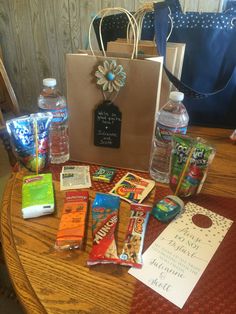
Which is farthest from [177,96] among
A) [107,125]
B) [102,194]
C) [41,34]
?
[41,34]

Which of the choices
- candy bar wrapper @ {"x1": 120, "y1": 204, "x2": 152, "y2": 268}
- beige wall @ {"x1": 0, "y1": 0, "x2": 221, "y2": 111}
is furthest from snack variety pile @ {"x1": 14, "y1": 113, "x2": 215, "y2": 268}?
beige wall @ {"x1": 0, "y1": 0, "x2": 221, "y2": 111}

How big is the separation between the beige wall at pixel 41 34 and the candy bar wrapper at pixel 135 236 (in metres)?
1.91

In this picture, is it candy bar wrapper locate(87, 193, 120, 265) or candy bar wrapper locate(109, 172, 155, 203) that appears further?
candy bar wrapper locate(109, 172, 155, 203)

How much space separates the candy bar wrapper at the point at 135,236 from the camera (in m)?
0.51

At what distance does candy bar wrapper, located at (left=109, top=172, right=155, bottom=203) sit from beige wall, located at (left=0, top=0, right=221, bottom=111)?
5.84 ft

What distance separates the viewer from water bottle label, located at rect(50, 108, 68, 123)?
77 centimetres

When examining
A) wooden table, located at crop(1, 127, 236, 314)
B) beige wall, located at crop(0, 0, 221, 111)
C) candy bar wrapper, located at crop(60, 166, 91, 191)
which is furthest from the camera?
beige wall, located at crop(0, 0, 221, 111)

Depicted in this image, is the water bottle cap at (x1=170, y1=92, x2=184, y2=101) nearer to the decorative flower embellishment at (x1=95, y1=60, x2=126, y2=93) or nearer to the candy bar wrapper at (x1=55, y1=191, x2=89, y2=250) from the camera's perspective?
the decorative flower embellishment at (x1=95, y1=60, x2=126, y2=93)

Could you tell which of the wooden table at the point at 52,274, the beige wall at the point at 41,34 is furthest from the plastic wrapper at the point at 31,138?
the beige wall at the point at 41,34

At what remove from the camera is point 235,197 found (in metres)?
0.69

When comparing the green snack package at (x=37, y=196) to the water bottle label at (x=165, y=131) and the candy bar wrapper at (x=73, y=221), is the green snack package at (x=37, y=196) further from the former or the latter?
the water bottle label at (x=165, y=131)

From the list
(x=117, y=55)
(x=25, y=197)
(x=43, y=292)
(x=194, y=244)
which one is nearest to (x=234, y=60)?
(x=117, y=55)

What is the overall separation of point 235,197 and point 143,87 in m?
0.37

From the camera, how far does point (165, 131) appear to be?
2.34 ft
